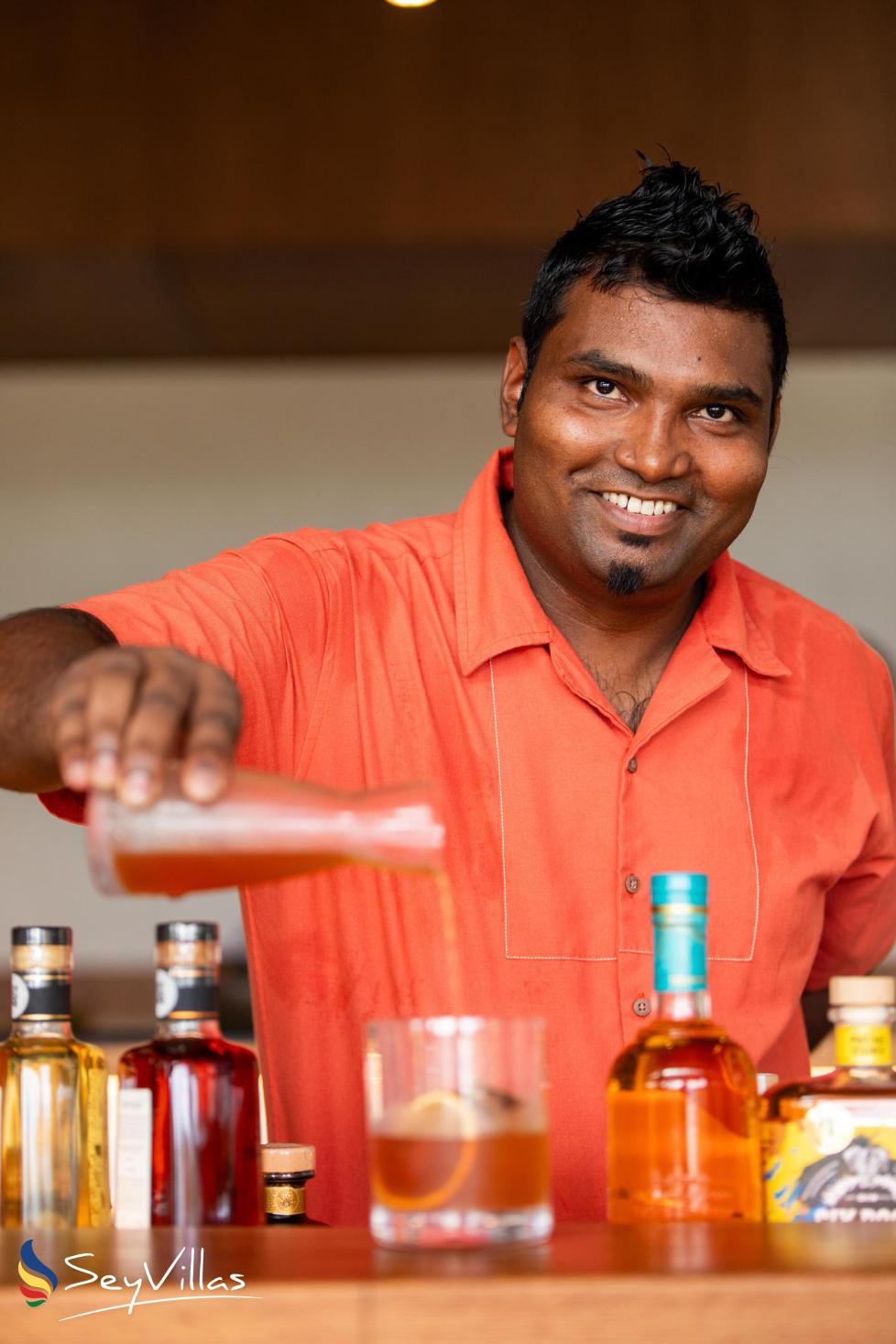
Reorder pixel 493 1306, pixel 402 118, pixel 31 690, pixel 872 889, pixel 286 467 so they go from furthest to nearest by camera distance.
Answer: pixel 286 467 < pixel 402 118 < pixel 872 889 < pixel 31 690 < pixel 493 1306

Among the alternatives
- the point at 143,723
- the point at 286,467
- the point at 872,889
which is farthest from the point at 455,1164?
the point at 286,467

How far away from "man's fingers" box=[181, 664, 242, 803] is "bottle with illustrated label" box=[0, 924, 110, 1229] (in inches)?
7.3

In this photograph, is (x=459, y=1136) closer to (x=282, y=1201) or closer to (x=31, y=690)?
(x=282, y=1201)

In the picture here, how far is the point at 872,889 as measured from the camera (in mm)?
1635

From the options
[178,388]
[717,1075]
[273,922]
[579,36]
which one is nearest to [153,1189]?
[717,1075]

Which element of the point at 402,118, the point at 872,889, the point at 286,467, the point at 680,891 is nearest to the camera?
the point at 680,891

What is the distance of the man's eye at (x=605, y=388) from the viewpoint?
144cm

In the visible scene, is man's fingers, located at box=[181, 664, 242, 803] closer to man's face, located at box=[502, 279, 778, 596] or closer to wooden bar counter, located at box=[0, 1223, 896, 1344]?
wooden bar counter, located at box=[0, 1223, 896, 1344]

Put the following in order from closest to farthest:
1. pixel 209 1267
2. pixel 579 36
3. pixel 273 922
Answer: pixel 209 1267 < pixel 273 922 < pixel 579 36

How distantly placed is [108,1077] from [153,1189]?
0.33ft

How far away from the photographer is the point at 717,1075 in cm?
84

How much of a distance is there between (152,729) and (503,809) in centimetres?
73

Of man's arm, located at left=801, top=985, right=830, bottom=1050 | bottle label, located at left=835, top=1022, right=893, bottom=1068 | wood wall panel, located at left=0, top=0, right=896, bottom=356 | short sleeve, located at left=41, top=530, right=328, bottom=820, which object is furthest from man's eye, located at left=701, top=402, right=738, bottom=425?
wood wall panel, located at left=0, top=0, right=896, bottom=356

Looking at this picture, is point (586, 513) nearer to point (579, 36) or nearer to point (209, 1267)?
point (209, 1267)
